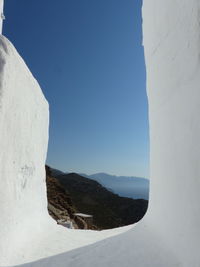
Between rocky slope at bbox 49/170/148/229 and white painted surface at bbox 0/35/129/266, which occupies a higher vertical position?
white painted surface at bbox 0/35/129/266

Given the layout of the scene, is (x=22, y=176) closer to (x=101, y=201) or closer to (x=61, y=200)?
(x=61, y=200)

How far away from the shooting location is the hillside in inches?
1072

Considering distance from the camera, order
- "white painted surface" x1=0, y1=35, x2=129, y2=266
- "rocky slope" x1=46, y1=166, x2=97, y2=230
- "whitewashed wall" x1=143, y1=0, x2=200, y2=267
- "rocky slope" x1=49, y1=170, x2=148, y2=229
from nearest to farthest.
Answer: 1. "whitewashed wall" x1=143, y1=0, x2=200, y2=267
2. "white painted surface" x1=0, y1=35, x2=129, y2=266
3. "rocky slope" x1=46, y1=166, x2=97, y2=230
4. "rocky slope" x1=49, y1=170, x2=148, y2=229

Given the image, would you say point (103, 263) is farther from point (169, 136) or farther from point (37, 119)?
point (37, 119)

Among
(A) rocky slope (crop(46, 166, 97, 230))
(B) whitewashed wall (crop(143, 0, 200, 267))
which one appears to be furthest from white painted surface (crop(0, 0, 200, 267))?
(A) rocky slope (crop(46, 166, 97, 230))

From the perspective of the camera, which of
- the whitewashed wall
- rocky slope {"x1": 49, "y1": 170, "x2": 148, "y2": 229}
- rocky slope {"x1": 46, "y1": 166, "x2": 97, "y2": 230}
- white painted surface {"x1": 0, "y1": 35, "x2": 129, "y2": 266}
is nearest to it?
the whitewashed wall

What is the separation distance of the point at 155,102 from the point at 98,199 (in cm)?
2775

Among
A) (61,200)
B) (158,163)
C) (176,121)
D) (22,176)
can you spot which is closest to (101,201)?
(61,200)

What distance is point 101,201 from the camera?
30.6 metres

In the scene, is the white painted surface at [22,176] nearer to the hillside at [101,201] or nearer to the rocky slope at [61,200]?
the rocky slope at [61,200]

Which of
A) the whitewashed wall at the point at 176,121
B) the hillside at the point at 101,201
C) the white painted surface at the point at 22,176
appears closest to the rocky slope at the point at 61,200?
the hillside at the point at 101,201

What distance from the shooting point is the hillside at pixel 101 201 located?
89.3 ft

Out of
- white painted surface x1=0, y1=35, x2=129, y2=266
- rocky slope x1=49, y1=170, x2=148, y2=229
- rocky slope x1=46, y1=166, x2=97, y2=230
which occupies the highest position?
white painted surface x1=0, y1=35, x2=129, y2=266

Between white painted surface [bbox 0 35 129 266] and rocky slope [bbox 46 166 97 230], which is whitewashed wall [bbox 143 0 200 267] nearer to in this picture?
white painted surface [bbox 0 35 129 266]
